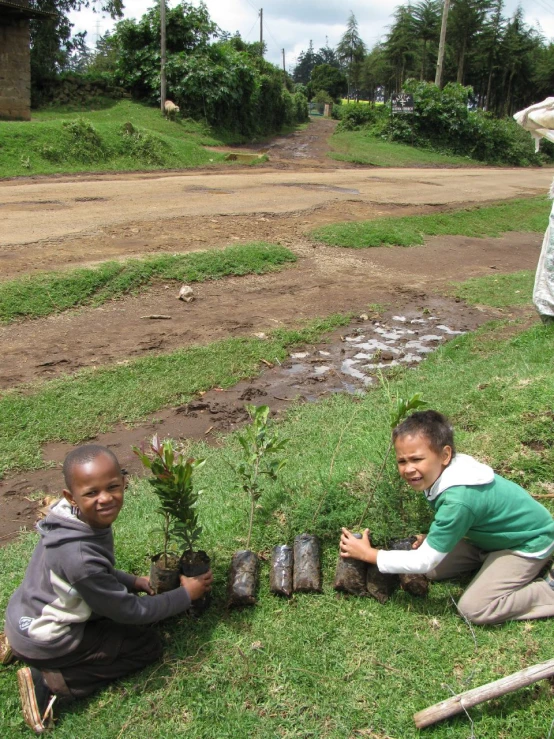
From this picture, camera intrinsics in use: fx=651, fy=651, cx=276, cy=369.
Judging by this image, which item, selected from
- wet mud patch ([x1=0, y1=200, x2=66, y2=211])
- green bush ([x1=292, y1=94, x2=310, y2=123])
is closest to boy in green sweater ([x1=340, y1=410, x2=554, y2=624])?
wet mud patch ([x1=0, y1=200, x2=66, y2=211])

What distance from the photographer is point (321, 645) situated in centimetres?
287

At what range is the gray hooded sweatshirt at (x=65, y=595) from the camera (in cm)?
255

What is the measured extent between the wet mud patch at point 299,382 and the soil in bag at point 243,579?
6.10 feet

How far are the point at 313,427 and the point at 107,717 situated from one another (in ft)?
9.96

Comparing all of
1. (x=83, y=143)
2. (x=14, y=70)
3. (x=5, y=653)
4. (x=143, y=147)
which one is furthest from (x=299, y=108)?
(x=5, y=653)

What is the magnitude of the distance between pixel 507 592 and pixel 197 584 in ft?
4.59

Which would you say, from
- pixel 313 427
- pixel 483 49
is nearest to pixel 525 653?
pixel 313 427

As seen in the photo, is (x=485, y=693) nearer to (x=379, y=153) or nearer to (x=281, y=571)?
(x=281, y=571)

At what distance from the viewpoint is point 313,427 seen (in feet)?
17.4

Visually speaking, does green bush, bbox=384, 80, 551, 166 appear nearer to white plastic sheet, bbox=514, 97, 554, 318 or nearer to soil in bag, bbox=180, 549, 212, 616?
white plastic sheet, bbox=514, 97, 554, 318

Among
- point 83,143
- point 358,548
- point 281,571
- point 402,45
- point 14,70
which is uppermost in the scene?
point 402,45

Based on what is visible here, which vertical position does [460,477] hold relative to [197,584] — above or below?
above

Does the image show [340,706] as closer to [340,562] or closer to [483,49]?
[340,562]

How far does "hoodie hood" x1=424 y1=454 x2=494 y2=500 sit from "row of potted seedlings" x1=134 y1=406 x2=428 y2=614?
457mm
